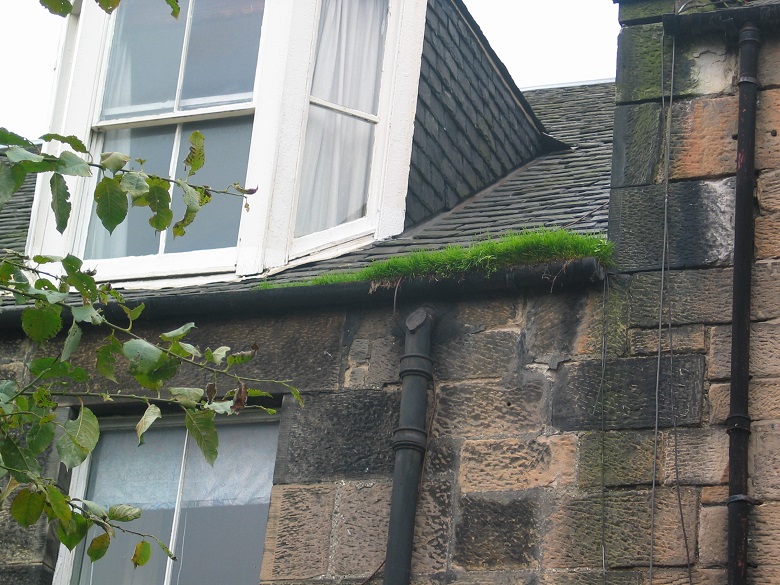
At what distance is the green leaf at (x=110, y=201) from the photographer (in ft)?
13.1

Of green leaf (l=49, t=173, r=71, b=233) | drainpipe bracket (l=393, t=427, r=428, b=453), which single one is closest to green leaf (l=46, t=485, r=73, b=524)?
green leaf (l=49, t=173, r=71, b=233)

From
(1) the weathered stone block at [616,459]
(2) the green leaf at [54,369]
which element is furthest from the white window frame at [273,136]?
(2) the green leaf at [54,369]

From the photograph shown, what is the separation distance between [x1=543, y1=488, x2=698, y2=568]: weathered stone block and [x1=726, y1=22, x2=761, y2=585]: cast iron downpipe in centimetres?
19

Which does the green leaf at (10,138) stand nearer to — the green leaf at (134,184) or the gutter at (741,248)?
the green leaf at (134,184)

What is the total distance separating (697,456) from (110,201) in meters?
2.31

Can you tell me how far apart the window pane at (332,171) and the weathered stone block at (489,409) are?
1401 mm

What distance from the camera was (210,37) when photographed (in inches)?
266

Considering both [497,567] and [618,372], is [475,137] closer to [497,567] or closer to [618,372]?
[618,372]

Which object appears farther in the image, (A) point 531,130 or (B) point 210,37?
(A) point 531,130

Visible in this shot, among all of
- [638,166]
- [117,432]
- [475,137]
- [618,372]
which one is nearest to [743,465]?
[618,372]

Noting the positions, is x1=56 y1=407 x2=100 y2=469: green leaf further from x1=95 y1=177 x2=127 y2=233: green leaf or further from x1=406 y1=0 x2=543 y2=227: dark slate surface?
x1=406 y1=0 x2=543 y2=227: dark slate surface

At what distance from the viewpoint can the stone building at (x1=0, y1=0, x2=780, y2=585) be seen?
485cm

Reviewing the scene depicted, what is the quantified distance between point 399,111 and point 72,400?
217 centimetres

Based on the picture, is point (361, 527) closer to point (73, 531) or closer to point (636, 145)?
point (73, 531)
